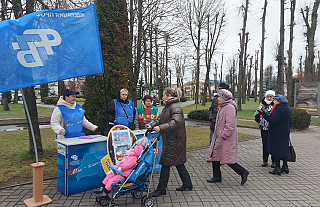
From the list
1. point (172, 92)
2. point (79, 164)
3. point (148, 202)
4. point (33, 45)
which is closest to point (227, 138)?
point (172, 92)

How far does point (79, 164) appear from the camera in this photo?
4.37 meters

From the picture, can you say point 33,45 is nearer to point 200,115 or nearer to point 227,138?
point 227,138

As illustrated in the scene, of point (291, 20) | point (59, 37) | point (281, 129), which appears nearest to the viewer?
point (59, 37)

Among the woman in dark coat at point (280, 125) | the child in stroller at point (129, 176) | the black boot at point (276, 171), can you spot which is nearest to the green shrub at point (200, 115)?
the black boot at point (276, 171)

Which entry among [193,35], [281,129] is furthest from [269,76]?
[281,129]

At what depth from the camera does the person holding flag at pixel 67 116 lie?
4523 mm

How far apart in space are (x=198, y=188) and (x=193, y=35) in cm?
2240

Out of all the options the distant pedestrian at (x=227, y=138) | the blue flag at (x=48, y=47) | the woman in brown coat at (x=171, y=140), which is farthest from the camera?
the distant pedestrian at (x=227, y=138)

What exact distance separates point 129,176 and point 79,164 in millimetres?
1200

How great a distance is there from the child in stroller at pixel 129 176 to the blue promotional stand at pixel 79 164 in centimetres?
68

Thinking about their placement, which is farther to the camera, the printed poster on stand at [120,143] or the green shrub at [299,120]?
the green shrub at [299,120]

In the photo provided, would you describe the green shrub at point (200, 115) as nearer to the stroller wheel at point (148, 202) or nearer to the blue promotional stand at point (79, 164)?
the blue promotional stand at point (79, 164)

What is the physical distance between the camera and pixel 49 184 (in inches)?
192

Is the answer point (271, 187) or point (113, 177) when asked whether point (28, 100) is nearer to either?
point (113, 177)
